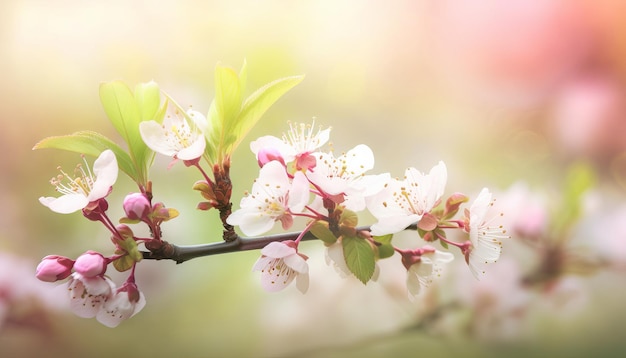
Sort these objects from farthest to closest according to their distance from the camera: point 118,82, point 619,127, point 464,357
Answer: point 619,127 < point 464,357 < point 118,82

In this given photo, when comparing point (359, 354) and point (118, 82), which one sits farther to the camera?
point (359, 354)

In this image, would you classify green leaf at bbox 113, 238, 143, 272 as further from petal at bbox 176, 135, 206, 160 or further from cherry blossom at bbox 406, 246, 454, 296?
cherry blossom at bbox 406, 246, 454, 296

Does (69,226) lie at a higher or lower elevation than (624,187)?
lower

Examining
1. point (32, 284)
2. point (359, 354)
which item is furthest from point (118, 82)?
point (359, 354)

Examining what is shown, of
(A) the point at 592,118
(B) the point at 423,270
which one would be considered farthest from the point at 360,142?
(B) the point at 423,270

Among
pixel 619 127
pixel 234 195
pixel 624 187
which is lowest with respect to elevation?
pixel 234 195

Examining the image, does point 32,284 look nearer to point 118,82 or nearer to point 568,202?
point 118,82

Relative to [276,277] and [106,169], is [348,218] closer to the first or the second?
[276,277]
